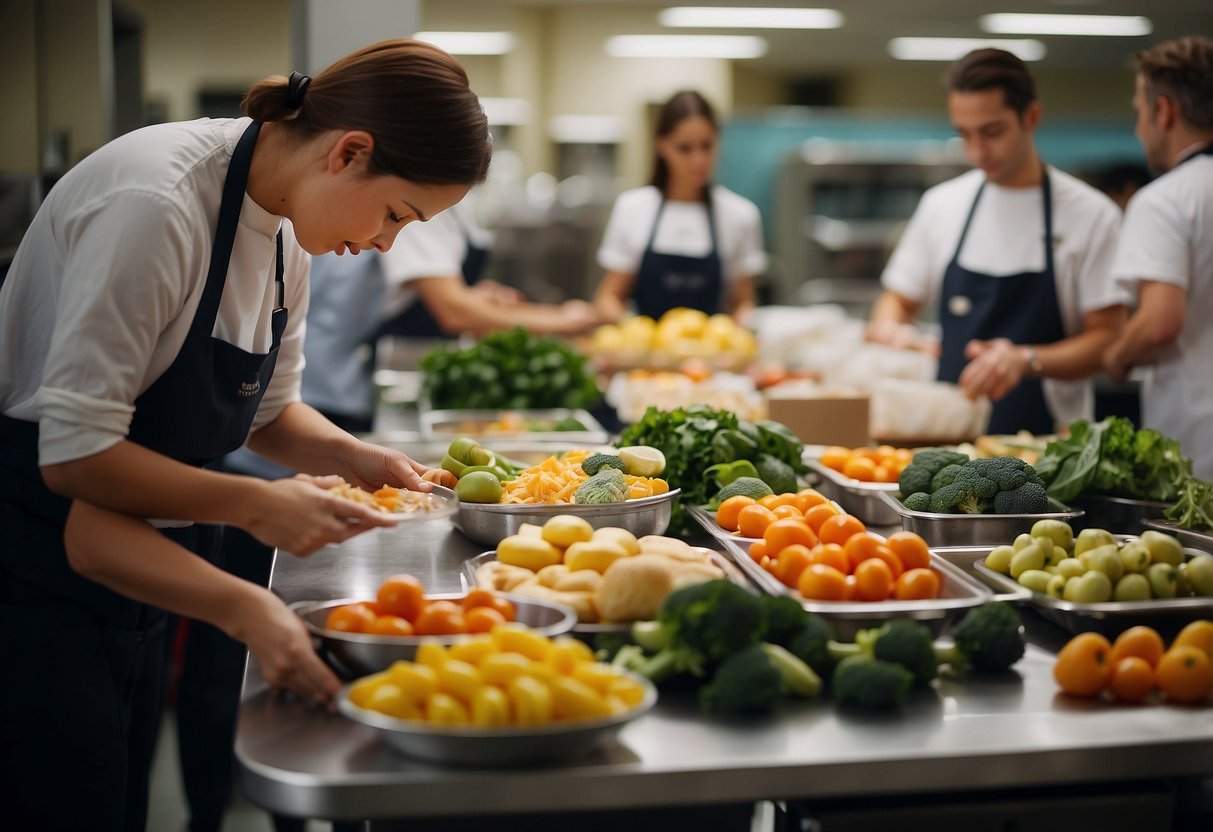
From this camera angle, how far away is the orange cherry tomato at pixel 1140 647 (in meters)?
1.68

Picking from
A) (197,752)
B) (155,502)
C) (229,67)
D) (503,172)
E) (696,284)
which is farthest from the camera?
(503,172)

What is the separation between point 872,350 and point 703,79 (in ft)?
29.2

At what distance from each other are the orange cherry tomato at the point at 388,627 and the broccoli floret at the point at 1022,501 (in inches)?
48.9

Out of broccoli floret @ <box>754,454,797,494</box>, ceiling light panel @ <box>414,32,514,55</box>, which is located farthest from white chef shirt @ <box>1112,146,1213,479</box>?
ceiling light panel @ <box>414,32,514,55</box>

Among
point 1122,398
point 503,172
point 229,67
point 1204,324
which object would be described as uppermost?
point 229,67

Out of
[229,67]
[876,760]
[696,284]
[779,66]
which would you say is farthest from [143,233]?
[779,66]

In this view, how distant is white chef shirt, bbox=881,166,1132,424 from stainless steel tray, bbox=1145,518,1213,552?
5.28ft

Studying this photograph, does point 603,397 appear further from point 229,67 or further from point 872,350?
point 229,67

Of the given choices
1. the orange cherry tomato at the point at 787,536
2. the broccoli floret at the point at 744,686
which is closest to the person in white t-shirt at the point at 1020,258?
the orange cherry tomato at the point at 787,536

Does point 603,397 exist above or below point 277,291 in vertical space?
below

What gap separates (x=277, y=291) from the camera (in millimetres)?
2156

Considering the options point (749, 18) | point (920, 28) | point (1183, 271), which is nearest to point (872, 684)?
point (1183, 271)

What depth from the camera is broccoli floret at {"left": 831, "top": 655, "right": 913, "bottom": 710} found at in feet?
5.18

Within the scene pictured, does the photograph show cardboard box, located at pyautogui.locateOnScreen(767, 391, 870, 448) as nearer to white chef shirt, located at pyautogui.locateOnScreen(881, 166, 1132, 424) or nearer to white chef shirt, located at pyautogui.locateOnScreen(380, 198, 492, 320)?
white chef shirt, located at pyautogui.locateOnScreen(881, 166, 1132, 424)
